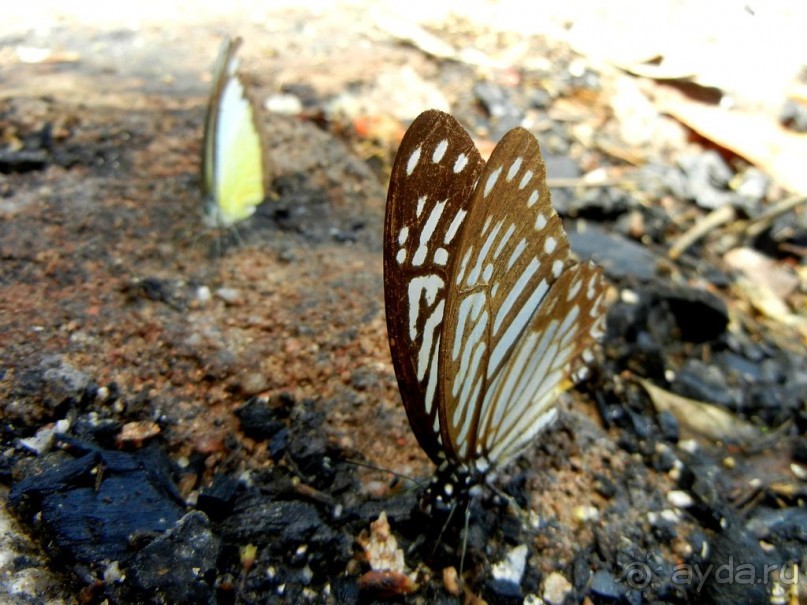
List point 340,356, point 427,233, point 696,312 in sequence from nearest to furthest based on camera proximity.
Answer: point 427,233 < point 340,356 < point 696,312

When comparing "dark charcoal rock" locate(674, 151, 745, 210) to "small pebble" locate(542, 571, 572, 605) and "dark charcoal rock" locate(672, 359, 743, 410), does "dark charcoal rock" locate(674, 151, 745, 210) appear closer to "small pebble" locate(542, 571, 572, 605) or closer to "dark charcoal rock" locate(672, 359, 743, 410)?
"dark charcoal rock" locate(672, 359, 743, 410)

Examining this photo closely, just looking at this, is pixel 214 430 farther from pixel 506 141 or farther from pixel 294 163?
pixel 294 163

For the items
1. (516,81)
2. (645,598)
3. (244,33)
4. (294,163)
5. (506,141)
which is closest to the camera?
(506,141)

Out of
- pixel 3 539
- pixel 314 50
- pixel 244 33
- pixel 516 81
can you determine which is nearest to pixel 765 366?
pixel 516 81

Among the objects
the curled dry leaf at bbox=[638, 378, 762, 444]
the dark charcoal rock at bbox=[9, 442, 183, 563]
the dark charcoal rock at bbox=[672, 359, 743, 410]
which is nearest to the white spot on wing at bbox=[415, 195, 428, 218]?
the dark charcoal rock at bbox=[9, 442, 183, 563]

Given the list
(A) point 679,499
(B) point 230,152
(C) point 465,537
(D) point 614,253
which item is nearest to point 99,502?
(C) point 465,537

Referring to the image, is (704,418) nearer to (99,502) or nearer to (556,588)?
(556,588)

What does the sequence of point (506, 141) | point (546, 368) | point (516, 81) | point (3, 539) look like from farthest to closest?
point (516, 81), point (546, 368), point (3, 539), point (506, 141)
